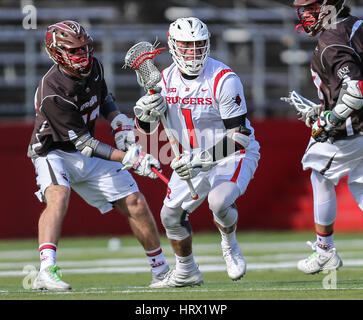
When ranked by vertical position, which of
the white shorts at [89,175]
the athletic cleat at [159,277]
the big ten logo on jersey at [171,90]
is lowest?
the athletic cleat at [159,277]

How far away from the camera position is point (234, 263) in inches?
278

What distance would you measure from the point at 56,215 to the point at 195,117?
130 cm

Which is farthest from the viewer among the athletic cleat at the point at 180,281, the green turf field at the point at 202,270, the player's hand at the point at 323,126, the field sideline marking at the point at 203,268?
the field sideline marking at the point at 203,268

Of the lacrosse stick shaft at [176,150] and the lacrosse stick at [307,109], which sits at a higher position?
the lacrosse stick at [307,109]

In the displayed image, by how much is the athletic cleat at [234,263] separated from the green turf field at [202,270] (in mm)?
98

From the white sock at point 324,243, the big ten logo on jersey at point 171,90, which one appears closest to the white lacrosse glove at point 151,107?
the big ten logo on jersey at point 171,90

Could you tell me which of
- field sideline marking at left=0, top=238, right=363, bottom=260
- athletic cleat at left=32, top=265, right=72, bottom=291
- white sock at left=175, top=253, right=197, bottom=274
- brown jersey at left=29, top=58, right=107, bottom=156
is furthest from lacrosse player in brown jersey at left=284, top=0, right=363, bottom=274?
field sideline marking at left=0, top=238, right=363, bottom=260

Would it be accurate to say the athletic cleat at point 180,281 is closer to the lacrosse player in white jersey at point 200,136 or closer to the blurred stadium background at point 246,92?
the lacrosse player in white jersey at point 200,136

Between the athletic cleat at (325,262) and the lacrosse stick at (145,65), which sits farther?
the athletic cleat at (325,262)

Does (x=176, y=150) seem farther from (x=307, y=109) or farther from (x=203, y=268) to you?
(x=203, y=268)

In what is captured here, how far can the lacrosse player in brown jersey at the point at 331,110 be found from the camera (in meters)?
6.70

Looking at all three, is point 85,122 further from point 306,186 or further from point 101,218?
point 306,186

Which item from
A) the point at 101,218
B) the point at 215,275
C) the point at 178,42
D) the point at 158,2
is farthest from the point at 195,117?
the point at 158,2
